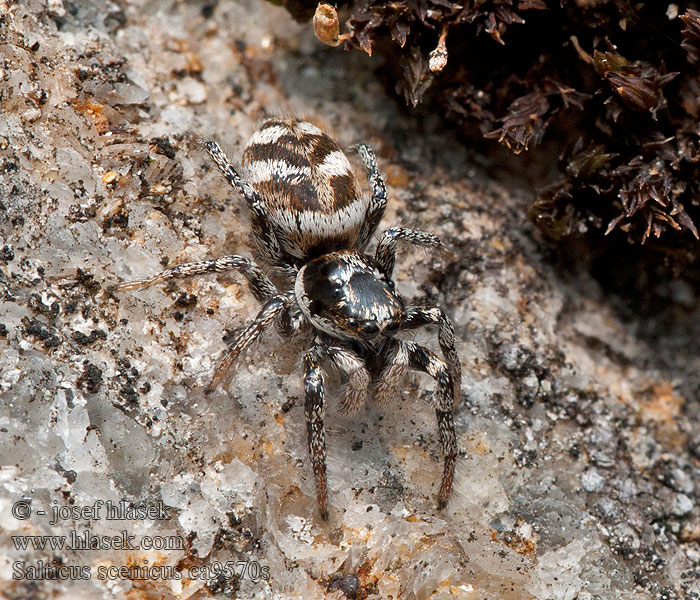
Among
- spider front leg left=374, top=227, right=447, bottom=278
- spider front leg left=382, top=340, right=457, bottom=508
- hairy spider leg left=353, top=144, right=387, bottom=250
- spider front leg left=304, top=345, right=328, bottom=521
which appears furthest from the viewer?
hairy spider leg left=353, top=144, right=387, bottom=250

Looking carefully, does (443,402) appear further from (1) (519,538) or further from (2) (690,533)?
(2) (690,533)

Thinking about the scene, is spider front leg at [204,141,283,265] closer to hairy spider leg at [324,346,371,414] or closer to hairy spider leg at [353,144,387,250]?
hairy spider leg at [353,144,387,250]

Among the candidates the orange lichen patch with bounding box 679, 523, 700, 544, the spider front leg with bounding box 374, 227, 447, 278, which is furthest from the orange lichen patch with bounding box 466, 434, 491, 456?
the orange lichen patch with bounding box 679, 523, 700, 544

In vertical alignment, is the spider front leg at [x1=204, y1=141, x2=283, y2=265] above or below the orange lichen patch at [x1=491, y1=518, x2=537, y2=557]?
above

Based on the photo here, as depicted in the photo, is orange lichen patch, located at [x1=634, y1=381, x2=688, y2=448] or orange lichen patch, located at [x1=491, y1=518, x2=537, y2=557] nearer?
orange lichen patch, located at [x1=491, y1=518, x2=537, y2=557]

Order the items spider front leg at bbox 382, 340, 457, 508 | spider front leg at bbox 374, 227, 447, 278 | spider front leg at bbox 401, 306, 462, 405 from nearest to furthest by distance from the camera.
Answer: spider front leg at bbox 382, 340, 457, 508 → spider front leg at bbox 401, 306, 462, 405 → spider front leg at bbox 374, 227, 447, 278

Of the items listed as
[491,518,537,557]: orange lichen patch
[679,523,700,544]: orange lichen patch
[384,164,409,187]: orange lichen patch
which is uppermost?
[384,164,409,187]: orange lichen patch

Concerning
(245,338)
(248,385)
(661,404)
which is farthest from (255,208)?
(661,404)

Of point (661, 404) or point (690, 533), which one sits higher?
point (661, 404)
